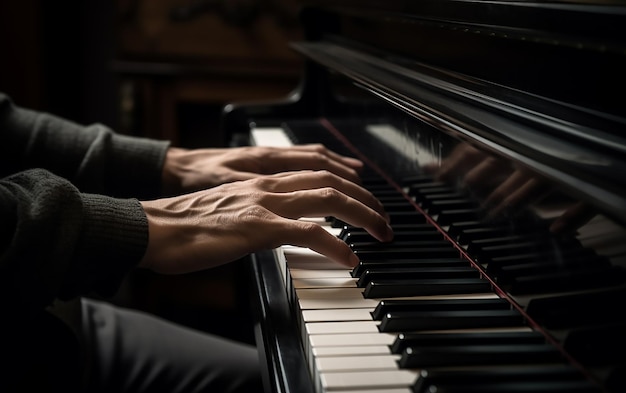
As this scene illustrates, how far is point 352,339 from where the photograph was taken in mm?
749

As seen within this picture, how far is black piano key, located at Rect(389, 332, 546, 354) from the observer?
2.34 feet

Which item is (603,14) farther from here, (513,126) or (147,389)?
(147,389)

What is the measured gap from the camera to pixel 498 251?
2.74ft

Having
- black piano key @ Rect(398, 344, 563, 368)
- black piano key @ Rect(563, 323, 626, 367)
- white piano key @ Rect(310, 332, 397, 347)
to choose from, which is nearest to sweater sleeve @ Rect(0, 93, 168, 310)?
white piano key @ Rect(310, 332, 397, 347)

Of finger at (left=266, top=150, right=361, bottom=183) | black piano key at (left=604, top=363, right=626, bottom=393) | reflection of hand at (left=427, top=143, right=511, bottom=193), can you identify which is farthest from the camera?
finger at (left=266, top=150, right=361, bottom=183)

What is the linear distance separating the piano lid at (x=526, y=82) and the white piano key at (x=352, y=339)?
0.21 m

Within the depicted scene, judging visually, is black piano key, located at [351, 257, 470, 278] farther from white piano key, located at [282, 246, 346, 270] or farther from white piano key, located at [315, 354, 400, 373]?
white piano key, located at [315, 354, 400, 373]

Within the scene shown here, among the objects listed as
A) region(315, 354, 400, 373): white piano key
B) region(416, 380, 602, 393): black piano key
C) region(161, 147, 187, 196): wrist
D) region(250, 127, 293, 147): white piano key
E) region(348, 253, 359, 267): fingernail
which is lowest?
region(161, 147, 187, 196): wrist

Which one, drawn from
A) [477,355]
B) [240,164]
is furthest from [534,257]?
[240,164]

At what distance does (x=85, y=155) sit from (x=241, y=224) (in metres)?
0.61

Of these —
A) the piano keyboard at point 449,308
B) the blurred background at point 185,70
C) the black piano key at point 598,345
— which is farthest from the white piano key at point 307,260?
the blurred background at point 185,70

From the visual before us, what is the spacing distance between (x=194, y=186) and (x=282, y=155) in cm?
19

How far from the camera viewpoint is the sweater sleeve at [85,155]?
1409 mm

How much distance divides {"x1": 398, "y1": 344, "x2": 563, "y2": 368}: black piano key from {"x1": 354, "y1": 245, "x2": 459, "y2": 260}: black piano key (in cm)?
24
